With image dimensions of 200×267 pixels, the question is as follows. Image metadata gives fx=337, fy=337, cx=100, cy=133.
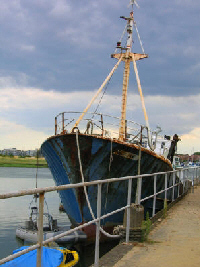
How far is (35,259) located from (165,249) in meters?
3.57

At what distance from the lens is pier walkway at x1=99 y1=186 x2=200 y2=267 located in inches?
197

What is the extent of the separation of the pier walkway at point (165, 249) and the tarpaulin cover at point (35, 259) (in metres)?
2.87

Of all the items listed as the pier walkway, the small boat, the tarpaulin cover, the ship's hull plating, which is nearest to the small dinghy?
the ship's hull plating

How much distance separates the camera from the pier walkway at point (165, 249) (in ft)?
16.4

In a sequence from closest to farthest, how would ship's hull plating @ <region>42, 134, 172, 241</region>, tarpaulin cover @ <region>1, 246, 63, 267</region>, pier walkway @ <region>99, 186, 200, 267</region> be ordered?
1. pier walkway @ <region>99, 186, 200, 267</region>
2. tarpaulin cover @ <region>1, 246, 63, 267</region>
3. ship's hull plating @ <region>42, 134, 172, 241</region>

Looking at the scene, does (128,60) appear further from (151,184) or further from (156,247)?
(156,247)

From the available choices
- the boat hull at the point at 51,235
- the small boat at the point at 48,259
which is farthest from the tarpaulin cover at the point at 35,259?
the boat hull at the point at 51,235

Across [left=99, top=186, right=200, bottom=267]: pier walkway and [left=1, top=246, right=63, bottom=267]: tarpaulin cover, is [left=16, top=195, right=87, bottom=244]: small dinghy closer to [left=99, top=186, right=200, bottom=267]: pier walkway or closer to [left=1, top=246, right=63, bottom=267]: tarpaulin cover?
[left=1, top=246, right=63, bottom=267]: tarpaulin cover

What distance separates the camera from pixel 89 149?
12.5 m

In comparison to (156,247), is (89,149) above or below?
above

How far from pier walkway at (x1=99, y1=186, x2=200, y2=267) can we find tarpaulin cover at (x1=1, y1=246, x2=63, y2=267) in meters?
2.87

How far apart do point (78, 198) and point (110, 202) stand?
121cm

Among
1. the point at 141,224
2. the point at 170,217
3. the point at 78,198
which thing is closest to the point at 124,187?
the point at 78,198

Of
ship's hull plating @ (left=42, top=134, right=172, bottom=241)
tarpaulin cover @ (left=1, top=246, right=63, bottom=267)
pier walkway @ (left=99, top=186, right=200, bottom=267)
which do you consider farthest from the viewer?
ship's hull plating @ (left=42, top=134, right=172, bottom=241)
